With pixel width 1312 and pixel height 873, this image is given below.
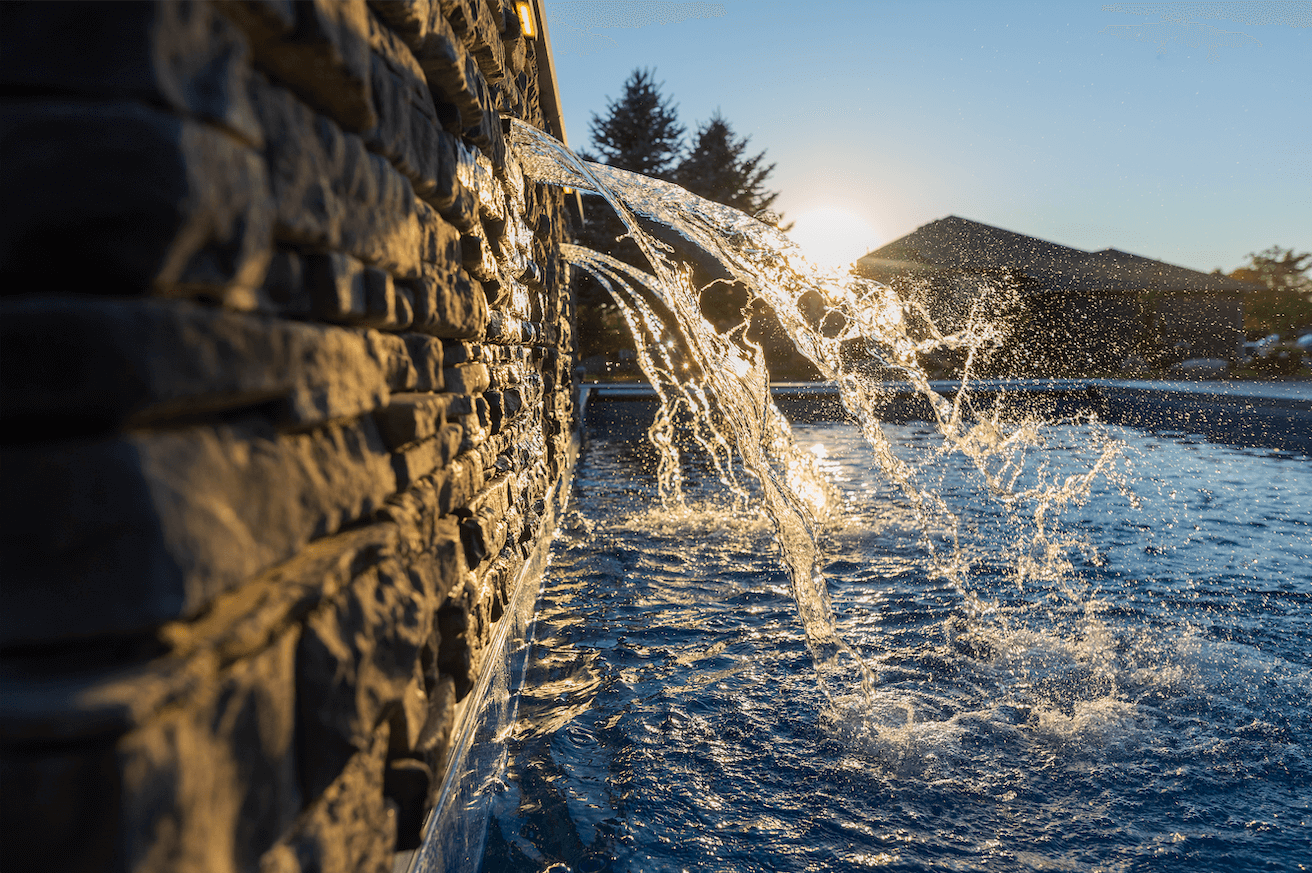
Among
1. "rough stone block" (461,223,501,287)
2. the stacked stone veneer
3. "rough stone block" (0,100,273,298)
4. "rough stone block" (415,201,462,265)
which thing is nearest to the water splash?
"rough stone block" (461,223,501,287)

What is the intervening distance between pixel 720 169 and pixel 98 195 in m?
23.5

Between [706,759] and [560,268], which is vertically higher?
[560,268]

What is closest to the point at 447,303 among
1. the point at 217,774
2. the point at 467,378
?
the point at 467,378

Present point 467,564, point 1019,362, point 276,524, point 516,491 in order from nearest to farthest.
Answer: point 276,524 < point 467,564 < point 516,491 < point 1019,362

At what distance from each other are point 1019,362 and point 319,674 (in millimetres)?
20769

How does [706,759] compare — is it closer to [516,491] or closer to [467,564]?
[467,564]

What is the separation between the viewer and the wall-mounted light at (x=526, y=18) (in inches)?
127

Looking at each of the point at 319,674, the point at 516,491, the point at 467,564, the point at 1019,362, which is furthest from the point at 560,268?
the point at 1019,362

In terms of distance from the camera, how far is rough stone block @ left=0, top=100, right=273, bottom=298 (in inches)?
22.4

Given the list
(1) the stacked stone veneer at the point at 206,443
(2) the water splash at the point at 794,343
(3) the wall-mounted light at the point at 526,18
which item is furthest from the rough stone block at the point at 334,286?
(3) the wall-mounted light at the point at 526,18

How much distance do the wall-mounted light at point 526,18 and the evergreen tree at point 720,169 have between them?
63.1ft

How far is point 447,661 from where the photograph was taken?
1593 millimetres

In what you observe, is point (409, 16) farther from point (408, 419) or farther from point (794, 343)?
point (794, 343)

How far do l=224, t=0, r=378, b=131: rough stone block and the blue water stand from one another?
169cm
